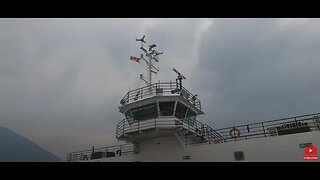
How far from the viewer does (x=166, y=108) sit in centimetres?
2192

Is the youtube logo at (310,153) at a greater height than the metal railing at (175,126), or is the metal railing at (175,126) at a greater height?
the metal railing at (175,126)

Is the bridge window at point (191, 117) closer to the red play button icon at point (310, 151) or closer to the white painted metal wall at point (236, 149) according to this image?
the white painted metal wall at point (236, 149)

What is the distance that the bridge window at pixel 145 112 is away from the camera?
2217cm

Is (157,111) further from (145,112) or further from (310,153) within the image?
(310,153)

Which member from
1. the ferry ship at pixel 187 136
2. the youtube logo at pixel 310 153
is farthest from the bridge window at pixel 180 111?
the youtube logo at pixel 310 153

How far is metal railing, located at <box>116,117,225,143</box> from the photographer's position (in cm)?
2058

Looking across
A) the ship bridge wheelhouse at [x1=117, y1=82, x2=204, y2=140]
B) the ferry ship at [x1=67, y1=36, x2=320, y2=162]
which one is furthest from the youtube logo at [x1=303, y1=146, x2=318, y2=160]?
the ship bridge wheelhouse at [x1=117, y1=82, x2=204, y2=140]

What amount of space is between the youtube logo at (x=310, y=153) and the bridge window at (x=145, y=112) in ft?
37.6

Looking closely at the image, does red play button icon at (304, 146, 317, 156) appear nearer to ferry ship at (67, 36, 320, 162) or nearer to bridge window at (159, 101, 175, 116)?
ferry ship at (67, 36, 320, 162)
